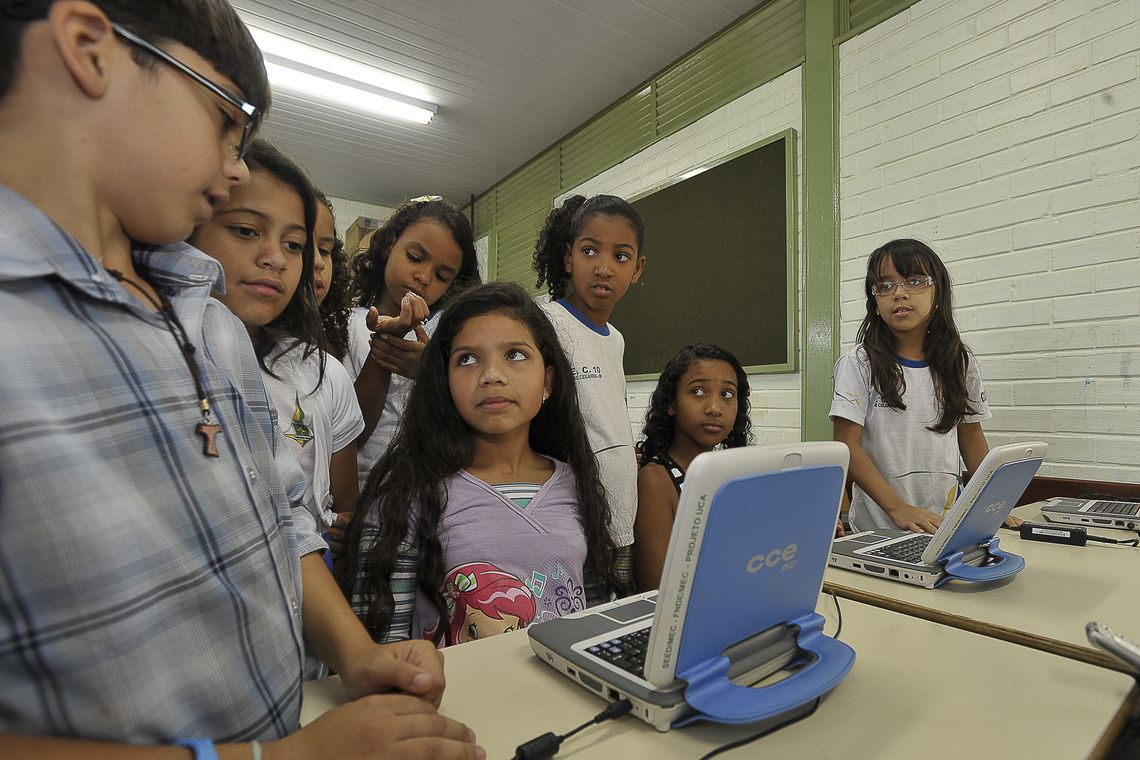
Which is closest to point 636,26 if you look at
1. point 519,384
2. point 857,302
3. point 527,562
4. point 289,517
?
point 857,302

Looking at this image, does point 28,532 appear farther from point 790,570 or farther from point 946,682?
point 946,682

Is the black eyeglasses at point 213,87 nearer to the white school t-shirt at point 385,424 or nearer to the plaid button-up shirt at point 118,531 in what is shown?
the plaid button-up shirt at point 118,531

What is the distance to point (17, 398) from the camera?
14.9 inches

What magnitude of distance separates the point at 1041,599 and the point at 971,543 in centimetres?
15

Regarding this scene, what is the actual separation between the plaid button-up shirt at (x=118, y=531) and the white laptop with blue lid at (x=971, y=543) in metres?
1.00

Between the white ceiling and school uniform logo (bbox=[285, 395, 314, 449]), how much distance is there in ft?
5.76

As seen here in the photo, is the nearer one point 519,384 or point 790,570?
point 790,570

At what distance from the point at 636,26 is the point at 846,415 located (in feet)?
8.27

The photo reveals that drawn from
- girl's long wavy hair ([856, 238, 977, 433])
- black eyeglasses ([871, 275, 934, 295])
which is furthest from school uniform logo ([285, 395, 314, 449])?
black eyeglasses ([871, 275, 934, 295])

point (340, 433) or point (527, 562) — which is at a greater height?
point (340, 433)

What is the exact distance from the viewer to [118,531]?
1.35 feet

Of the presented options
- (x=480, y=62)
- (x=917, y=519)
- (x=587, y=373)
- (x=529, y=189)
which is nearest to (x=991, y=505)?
(x=917, y=519)

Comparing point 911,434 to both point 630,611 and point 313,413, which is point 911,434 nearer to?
point 630,611

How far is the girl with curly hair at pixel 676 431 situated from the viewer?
165cm
